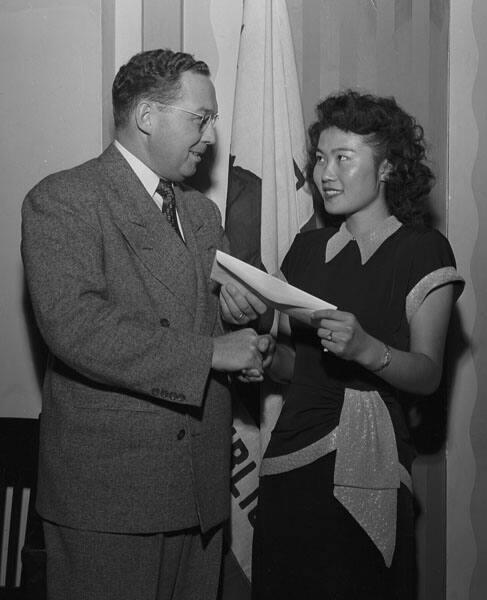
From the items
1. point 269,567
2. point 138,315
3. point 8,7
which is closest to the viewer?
point 138,315

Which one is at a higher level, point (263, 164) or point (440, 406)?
point (263, 164)

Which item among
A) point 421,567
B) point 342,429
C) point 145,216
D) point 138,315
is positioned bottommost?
point 421,567

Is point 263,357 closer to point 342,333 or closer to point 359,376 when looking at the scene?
point 359,376

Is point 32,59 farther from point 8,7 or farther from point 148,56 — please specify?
point 148,56

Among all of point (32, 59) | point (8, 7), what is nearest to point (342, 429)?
point (32, 59)

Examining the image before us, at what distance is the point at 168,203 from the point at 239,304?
34 cm

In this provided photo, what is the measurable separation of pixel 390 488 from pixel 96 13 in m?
1.85

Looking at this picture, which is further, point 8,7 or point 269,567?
point 8,7

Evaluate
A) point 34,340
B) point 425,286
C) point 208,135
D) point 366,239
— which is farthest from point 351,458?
point 34,340

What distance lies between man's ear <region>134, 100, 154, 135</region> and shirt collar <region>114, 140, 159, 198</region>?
7 centimetres

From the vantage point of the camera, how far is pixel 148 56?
206 centimetres

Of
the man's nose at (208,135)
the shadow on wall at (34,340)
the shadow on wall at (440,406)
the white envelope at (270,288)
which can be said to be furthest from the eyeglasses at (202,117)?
the shadow on wall at (440,406)

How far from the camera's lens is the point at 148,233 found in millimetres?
1907

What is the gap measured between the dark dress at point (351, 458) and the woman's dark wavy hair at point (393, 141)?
3.1 inches
